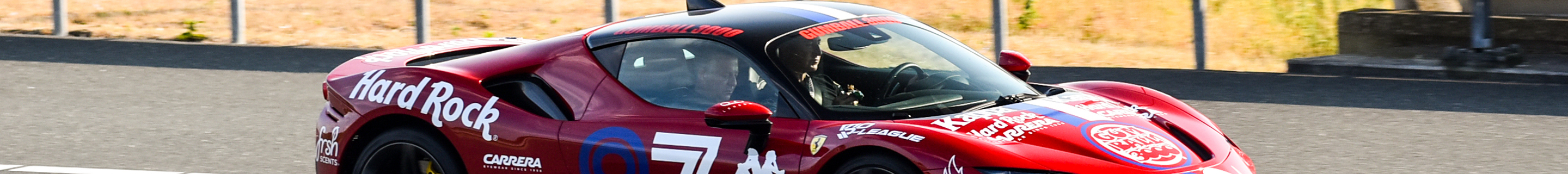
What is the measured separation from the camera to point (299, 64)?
10.5 metres

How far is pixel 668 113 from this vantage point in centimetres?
448

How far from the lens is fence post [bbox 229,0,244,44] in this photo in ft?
38.7

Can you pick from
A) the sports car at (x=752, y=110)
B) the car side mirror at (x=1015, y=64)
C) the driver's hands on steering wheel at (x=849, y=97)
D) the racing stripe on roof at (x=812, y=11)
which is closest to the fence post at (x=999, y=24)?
the car side mirror at (x=1015, y=64)

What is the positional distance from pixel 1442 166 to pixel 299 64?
261 inches

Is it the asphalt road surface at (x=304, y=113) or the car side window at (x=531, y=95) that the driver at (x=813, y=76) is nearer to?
the car side window at (x=531, y=95)

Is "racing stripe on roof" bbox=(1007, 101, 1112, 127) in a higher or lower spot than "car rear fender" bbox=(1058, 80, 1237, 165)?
higher

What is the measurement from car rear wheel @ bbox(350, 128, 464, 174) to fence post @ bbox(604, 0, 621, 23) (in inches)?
234

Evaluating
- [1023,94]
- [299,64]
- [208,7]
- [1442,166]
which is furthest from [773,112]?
[208,7]

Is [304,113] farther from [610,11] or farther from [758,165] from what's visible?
[758,165]

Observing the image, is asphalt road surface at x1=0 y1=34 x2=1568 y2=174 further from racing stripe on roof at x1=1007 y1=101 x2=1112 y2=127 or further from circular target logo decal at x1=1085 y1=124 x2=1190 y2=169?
circular target logo decal at x1=1085 y1=124 x2=1190 y2=169

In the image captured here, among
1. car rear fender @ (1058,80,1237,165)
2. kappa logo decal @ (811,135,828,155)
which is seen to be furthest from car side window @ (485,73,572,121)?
car rear fender @ (1058,80,1237,165)

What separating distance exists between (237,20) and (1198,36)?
20.4 ft

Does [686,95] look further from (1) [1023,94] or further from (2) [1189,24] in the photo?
(2) [1189,24]

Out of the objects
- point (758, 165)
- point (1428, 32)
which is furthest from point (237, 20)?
point (758, 165)
